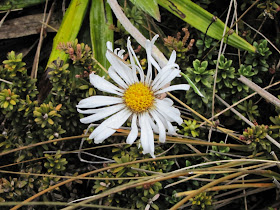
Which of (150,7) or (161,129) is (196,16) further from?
(161,129)

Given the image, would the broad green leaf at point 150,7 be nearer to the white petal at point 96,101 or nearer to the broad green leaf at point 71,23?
the broad green leaf at point 71,23

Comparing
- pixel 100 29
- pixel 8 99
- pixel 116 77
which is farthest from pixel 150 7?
pixel 8 99

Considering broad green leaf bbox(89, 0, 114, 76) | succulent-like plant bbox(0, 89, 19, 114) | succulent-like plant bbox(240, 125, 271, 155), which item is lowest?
succulent-like plant bbox(240, 125, 271, 155)

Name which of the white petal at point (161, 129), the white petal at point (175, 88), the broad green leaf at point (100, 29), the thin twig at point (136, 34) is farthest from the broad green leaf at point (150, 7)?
the white petal at point (161, 129)

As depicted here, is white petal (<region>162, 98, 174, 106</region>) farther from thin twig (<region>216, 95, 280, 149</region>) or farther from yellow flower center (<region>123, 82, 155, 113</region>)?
thin twig (<region>216, 95, 280, 149</region>)

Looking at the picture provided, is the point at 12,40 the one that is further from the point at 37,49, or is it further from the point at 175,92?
the point at 175,92

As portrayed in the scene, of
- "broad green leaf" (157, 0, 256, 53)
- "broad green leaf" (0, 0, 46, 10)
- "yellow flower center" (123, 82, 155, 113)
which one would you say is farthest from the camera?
"broad green leaf" (0, 0, 46, 10)

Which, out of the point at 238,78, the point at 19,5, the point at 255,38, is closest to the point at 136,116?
the point at 238,78

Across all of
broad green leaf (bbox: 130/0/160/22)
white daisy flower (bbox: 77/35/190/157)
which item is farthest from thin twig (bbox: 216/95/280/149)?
broad green leaf (bbox: 130/0/160/22)
